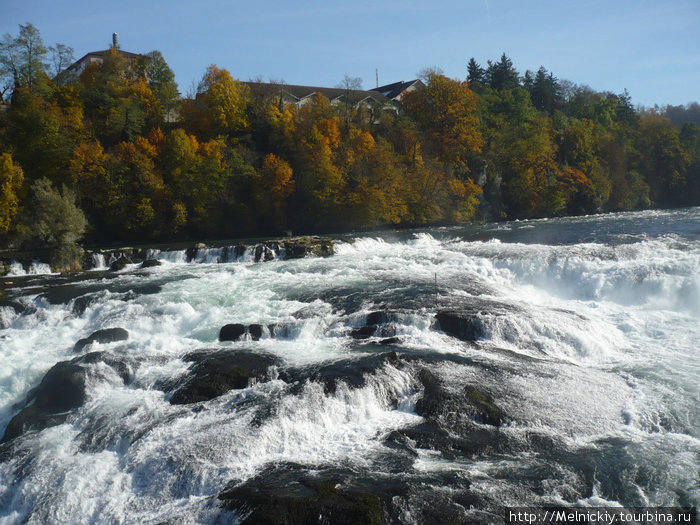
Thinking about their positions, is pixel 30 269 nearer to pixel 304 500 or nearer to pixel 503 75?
pixel 304 500

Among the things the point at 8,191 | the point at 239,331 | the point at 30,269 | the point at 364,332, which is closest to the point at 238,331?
the point at 239,331

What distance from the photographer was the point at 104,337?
557 inches

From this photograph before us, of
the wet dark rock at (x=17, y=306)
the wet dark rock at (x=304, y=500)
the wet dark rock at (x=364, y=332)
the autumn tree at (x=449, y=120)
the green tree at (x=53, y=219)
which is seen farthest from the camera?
the autumn tree at (x=449, y=120)

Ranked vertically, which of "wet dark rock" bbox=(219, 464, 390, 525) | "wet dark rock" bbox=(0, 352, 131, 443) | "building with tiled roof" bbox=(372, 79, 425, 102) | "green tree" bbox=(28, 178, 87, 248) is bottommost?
"wet dark rock" bbox=(219, 464, 390, 525)

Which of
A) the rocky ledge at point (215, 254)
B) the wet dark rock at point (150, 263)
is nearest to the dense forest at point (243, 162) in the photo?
the rocky ledge at point (215, 254)

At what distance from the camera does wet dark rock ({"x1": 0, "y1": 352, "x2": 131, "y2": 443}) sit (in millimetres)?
9734

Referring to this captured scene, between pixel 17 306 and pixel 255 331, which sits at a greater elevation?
pixel 17 306

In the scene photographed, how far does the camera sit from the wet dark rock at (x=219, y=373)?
10512 millimetres

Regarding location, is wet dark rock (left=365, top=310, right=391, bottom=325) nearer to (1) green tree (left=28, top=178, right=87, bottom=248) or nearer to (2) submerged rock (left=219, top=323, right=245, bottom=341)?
(2) submerged rock (left=219, top=323, right=245, bottom=341)

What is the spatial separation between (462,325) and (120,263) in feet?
63.3

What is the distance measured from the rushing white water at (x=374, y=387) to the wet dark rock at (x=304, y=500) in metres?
0.37

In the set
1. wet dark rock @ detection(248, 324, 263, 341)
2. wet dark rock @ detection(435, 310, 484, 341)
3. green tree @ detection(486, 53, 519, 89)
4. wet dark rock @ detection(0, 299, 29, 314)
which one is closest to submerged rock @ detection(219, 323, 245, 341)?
wet dark rock @ detection(248, 324, 263, 341)

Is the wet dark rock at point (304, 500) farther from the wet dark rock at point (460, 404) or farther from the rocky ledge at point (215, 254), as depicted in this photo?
the rocky ledge at point (215, 254)

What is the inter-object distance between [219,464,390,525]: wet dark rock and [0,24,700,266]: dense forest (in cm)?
2226
